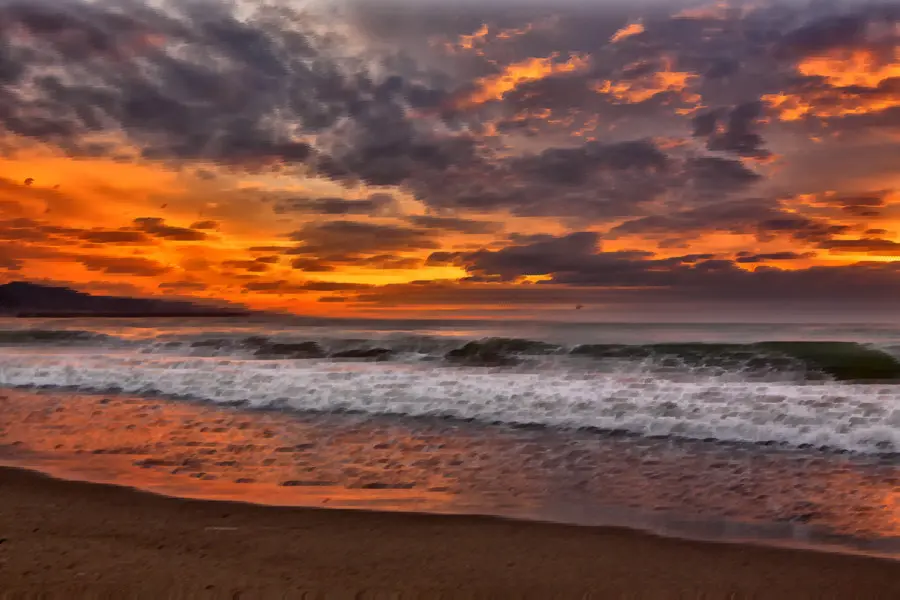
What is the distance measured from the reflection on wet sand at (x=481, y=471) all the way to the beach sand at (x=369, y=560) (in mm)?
348

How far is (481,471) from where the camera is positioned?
5.32m

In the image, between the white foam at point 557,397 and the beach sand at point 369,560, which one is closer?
the beach sand at point 369,560

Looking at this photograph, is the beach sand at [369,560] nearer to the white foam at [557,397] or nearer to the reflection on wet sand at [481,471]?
the reflection on wet sand at [481,471]

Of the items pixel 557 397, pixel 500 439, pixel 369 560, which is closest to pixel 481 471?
pixel 500 439

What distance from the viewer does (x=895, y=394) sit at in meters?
8.66

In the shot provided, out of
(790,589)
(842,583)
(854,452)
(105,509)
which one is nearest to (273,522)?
Answer: (105,509)

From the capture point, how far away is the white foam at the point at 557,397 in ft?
23.3

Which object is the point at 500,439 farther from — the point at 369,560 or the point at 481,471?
the point at 369,560

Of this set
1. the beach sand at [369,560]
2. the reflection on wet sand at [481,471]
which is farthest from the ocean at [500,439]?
the beach sand at [369,560]

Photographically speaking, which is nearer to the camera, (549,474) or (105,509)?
(105,509)

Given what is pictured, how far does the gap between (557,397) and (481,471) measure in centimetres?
366

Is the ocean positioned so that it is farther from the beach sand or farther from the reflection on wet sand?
the beach sand

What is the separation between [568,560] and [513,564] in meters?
0.29

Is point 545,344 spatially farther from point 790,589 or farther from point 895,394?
point 790,589
